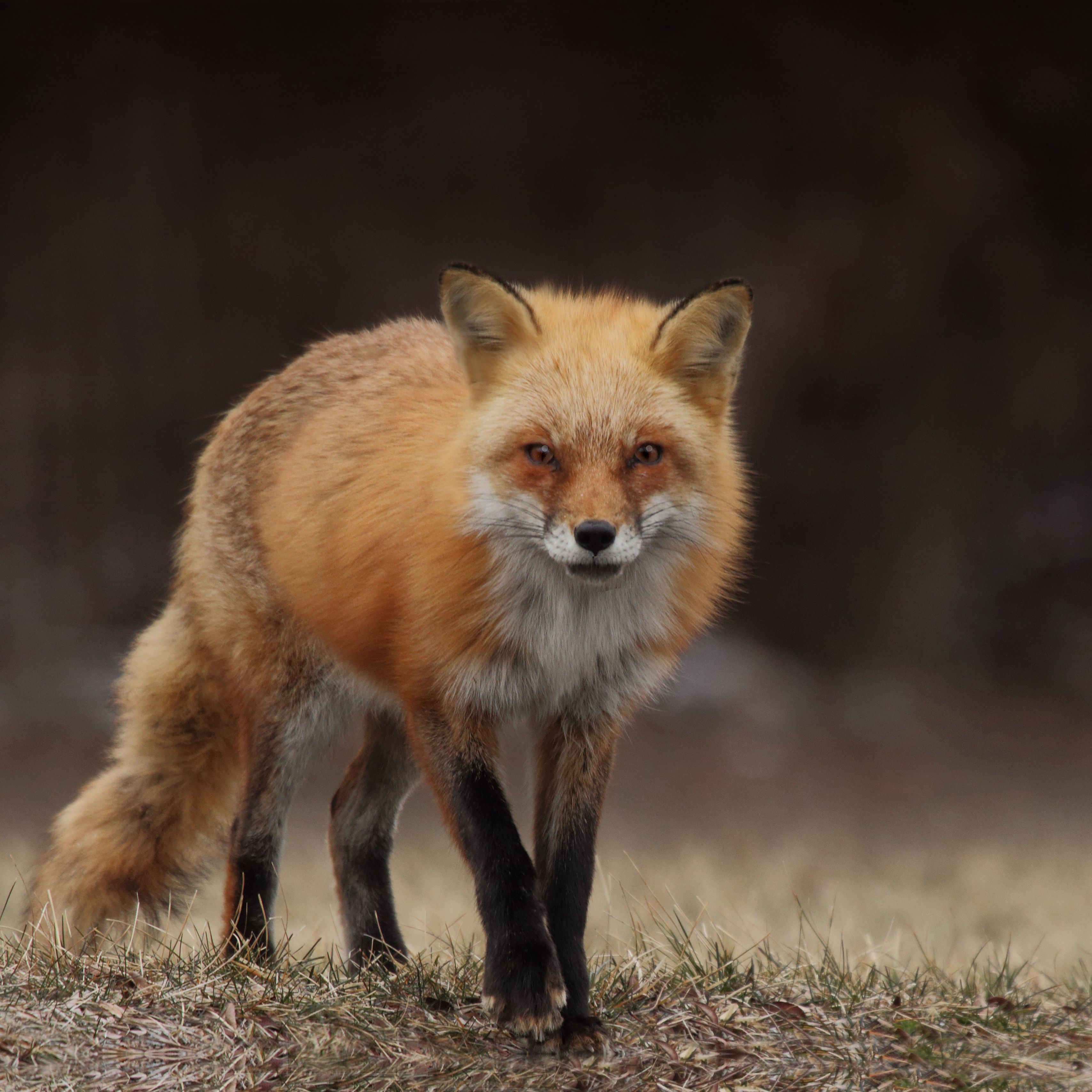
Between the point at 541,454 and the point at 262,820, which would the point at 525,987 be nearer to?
the point at 541,454

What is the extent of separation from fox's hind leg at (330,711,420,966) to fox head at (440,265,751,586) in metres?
1.25

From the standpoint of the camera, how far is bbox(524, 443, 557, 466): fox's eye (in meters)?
2.70

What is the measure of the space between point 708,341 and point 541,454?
0.51 metres

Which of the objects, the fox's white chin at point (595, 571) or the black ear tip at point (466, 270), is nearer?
the fox's white chin at point (595, 571)

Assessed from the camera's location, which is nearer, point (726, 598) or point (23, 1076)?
point (23, 1076)

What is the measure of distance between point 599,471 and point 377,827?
1692 mm

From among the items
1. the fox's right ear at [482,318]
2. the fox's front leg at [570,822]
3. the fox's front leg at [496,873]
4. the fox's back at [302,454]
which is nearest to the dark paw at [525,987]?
the fox's front leg at [496,873]

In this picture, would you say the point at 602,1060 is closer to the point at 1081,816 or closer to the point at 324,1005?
the point at 324,1005

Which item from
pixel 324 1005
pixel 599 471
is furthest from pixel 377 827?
pixel 599 471

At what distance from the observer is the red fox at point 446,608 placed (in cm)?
274

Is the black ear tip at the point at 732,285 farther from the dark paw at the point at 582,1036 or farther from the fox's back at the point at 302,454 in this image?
the dark paw at the point at 582,1036

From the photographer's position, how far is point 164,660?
3910 millimetres

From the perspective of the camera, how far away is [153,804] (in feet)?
12.4

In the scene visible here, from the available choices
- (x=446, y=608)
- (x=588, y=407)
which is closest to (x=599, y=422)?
(x=588, y=407)
